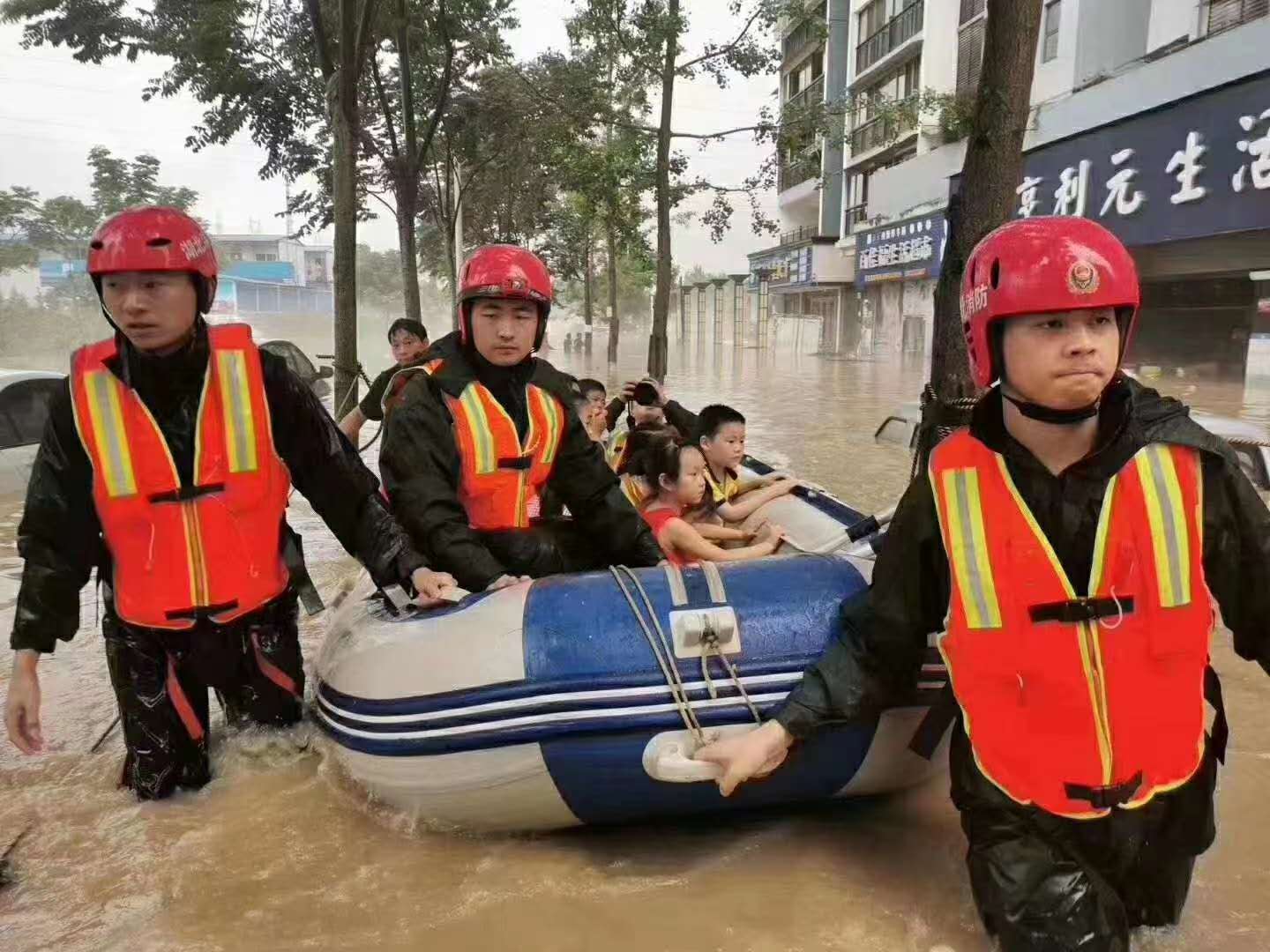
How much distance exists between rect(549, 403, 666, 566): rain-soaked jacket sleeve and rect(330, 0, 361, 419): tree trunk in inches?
223

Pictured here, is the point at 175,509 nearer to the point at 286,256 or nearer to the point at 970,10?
the point at 970,10

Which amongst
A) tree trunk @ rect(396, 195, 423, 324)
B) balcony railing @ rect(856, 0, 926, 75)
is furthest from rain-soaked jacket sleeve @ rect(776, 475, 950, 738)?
balcony railing @ rect(856, 0, 926, 75)

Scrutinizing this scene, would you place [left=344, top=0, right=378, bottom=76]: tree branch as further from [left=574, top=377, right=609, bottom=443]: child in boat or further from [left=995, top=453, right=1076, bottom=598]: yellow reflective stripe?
[left=995, top=453, right=1076, bottom=598]: yellow reflective stripe

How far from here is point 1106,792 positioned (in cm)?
193

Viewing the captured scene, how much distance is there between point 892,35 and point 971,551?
30.8 meters

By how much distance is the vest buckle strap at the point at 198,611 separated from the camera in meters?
2.70

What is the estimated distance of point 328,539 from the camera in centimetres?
757

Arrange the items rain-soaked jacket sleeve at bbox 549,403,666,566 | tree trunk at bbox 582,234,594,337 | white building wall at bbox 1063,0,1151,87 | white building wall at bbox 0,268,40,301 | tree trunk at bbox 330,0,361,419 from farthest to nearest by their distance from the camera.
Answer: white building wall at bbox 0,268,40,301 → tree trunk at bbox 582,234,594,337 → white building wall at bbox 1063,0,1151,87 → tree trunk at bbox 330,0,361,419 → rain-soaked jacket sleeve at bbox 549,403,666,566

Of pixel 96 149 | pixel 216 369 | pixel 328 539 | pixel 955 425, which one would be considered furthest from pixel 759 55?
pixel 96 149

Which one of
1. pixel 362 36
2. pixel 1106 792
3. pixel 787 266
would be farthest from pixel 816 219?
pixel 1106 792

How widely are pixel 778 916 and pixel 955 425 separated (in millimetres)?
1733

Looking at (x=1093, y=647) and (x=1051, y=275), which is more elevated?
(x=1051, y=275)

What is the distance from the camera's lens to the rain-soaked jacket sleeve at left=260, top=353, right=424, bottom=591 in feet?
9.34

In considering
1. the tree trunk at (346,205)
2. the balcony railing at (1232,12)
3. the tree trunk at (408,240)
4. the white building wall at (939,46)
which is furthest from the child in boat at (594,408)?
the white building wall at (939,46)
